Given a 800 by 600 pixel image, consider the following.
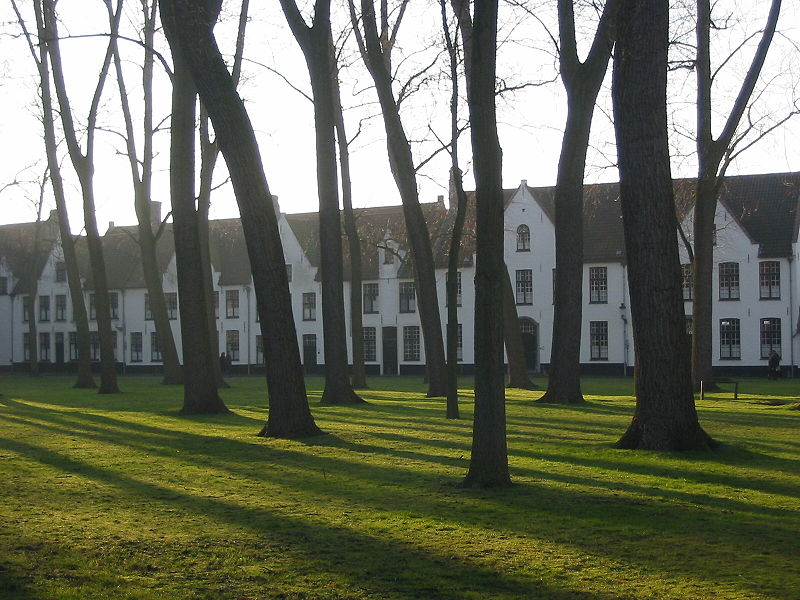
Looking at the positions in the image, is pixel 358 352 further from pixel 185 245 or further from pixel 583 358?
pixel 583 358

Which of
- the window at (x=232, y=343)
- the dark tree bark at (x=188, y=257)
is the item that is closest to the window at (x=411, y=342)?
the window at (x=232, y=343)

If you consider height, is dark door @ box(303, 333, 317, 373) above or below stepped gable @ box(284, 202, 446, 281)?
below

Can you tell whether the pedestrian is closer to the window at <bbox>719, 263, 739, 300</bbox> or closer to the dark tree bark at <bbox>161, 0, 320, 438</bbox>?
the window at <bbox>719, 263, 739, 300</bbox>

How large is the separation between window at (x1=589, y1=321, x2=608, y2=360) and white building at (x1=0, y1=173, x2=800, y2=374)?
2.1 inches

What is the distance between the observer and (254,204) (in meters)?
15.5

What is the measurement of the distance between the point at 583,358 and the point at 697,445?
1631 inches

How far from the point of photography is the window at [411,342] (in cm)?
5872

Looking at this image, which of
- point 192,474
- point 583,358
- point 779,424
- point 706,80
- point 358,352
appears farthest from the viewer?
point 583,358

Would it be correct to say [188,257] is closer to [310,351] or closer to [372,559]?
[372,559]

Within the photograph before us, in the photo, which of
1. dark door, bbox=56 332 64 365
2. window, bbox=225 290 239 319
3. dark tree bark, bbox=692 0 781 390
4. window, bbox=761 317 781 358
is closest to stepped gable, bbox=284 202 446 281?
window, bbox=225 290 239 319

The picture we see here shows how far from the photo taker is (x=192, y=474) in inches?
476

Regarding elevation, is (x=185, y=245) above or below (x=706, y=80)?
below

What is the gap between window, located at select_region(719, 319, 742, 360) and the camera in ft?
168

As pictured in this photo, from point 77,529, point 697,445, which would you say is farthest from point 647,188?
point 77,529
